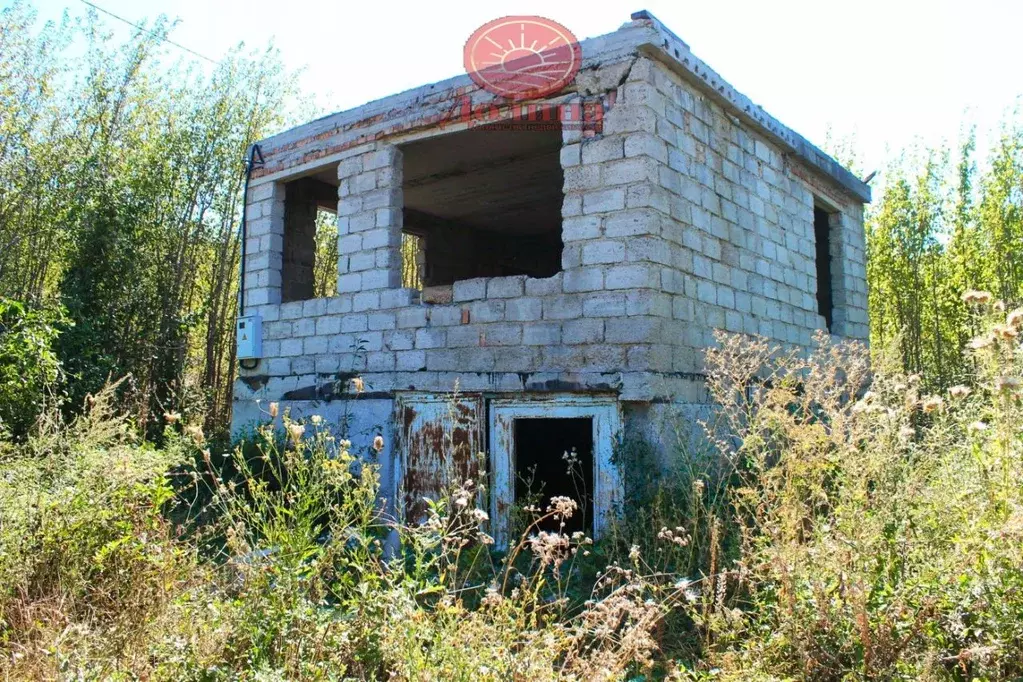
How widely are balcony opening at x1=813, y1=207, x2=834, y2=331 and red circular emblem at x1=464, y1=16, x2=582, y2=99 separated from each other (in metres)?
4.67

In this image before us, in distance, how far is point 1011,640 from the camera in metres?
3.20

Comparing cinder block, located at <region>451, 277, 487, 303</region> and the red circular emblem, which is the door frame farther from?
the red circular emblem

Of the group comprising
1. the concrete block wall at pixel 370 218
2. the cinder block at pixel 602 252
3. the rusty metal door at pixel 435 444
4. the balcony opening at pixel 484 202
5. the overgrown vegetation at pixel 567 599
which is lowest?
the overgrown vegetation at pixel 567 599

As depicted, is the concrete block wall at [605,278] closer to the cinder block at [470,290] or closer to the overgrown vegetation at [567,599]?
the cinder block at [470,290]

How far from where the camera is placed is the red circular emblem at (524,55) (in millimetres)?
6535

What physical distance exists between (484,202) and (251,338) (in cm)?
376

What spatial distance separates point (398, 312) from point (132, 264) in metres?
6.65

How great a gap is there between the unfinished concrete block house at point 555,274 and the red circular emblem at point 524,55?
0.13m

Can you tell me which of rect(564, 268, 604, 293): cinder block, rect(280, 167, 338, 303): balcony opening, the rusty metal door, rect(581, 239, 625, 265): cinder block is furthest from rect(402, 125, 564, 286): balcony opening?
the rusty metal door

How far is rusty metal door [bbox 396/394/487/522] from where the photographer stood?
6.73m

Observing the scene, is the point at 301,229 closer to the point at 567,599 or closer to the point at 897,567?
the point at 567,599

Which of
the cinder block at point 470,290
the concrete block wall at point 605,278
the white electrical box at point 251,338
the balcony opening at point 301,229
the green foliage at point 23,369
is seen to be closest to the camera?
the concrete block wall at point 605,278

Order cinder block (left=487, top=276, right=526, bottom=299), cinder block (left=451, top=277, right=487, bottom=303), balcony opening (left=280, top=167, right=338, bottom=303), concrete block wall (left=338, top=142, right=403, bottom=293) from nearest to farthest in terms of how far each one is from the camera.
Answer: cinder block (left=487, top=276, right=526, bottom=299), cinder block (left=451, top=277, right=487, bottom=303), concrete block wall (left=338, top=142, right=403, bottom=293), balcony opening (left=280, top=167, right=338, bottom=303)

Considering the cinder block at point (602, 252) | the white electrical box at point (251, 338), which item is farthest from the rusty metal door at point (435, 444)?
the white electrical box at point (251, 338)
